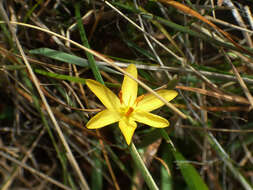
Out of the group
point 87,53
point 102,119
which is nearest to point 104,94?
point 102,119

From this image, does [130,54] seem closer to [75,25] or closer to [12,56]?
[75,25]

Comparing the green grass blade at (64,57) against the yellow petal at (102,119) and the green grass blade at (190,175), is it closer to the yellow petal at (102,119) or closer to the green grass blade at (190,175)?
the yellow petal at (102,119)

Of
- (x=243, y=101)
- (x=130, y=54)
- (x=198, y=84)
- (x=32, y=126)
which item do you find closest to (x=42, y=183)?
(x=32, y=126)

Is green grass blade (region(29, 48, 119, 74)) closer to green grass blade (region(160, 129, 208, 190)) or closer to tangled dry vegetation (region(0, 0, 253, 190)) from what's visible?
tangled dry vegetation (region(0, 0, 253, 190))

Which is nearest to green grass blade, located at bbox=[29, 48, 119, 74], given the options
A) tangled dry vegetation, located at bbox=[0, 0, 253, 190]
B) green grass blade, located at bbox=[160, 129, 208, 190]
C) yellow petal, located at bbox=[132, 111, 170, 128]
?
tangled dry vegetation, located at bbox=[0, 0, 253, 190]

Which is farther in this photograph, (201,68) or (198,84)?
(198,84)
